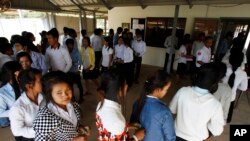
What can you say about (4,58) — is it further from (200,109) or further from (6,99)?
(200,109)

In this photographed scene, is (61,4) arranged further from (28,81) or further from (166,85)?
(166,85)

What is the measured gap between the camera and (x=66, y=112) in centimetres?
117

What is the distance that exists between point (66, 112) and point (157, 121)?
2.17 feet

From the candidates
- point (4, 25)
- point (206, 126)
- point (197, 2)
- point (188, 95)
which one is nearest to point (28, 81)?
point (188, 95)

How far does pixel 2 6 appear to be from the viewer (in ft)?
13.6

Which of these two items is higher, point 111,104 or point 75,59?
point 111,104

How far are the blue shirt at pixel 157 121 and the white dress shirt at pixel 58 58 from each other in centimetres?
209

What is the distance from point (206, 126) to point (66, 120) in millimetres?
1161

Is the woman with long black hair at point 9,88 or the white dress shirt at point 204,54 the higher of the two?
the white dress shirt at point 204,54

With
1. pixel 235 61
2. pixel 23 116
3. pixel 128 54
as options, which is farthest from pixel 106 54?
pixel 23 116

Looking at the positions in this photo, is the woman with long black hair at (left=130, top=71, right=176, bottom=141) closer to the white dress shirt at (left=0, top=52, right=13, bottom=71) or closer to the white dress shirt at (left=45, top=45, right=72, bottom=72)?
the white dress shirt at (left=45, top=45, right=72, bottom=72)

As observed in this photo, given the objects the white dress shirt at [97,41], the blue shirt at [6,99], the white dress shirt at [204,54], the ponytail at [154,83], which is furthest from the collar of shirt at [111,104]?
the white dress shirt at [97,41]

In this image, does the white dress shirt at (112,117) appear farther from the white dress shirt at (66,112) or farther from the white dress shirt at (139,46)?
the white dress shirt at (139,46)

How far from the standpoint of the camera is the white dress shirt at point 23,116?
50.3 inches
